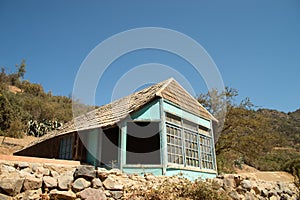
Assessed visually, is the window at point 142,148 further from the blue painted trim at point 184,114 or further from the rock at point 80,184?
the rock at point 80,184

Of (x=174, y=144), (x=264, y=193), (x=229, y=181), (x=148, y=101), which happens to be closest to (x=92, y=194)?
(x=148, y=101)

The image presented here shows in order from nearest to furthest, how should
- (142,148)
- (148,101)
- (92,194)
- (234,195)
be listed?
(92,194) < (234,195) < (148,101) < (142,148)

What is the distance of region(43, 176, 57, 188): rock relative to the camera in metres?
5.54

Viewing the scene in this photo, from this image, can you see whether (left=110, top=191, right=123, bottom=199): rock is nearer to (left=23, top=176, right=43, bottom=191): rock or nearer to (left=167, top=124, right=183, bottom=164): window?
(left=23, top=176, right=43, bottom=191): rock

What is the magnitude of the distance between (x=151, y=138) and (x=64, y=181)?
7613 mm

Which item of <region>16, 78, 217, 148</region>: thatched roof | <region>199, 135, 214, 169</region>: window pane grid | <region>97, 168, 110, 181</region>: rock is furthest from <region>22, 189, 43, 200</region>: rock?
<region>199, 135, 214, 169</region>: window pane grid

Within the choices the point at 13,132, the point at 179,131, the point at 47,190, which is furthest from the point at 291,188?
the point at 13,132

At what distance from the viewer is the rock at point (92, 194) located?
5.75 m

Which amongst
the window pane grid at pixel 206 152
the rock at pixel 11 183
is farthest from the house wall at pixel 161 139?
the rock at pixel 11 183

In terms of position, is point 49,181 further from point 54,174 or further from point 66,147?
point 66,147

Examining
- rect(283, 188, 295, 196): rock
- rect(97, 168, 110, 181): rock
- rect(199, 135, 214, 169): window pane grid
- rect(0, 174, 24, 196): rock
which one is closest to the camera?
rect(0, 174, 24, 196): rock

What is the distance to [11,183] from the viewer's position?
5043 millimetres

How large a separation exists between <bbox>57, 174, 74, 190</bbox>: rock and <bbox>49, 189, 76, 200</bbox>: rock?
12cm

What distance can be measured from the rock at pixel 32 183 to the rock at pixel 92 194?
954 mm
